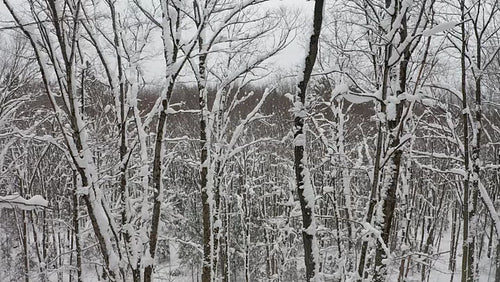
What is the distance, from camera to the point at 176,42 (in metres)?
5.89

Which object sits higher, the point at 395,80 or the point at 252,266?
the point at 395,80

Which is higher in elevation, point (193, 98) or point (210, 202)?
point (193, 98)

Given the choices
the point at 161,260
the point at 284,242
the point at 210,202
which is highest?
the point at 210,202

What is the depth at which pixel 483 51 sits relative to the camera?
376 inches

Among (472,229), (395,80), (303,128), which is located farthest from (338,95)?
(472,229)

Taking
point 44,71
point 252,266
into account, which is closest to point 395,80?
point 44,71

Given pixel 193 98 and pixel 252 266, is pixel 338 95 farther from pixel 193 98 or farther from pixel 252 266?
pixel 252 266

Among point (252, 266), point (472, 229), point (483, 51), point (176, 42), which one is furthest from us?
point (252, 266)

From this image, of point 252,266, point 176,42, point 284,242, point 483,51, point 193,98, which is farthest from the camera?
point 252,266

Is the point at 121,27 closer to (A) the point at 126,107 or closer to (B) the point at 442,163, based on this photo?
(A) the point at 126,107

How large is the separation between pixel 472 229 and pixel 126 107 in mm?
7851

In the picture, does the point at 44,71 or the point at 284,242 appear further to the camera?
the point at 284,242

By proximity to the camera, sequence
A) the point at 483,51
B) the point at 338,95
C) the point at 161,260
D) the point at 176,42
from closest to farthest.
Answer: the point at 338,95, the point at 176,42, the point at 483,51, the point at 161,260

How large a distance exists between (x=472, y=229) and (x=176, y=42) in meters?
7.56
